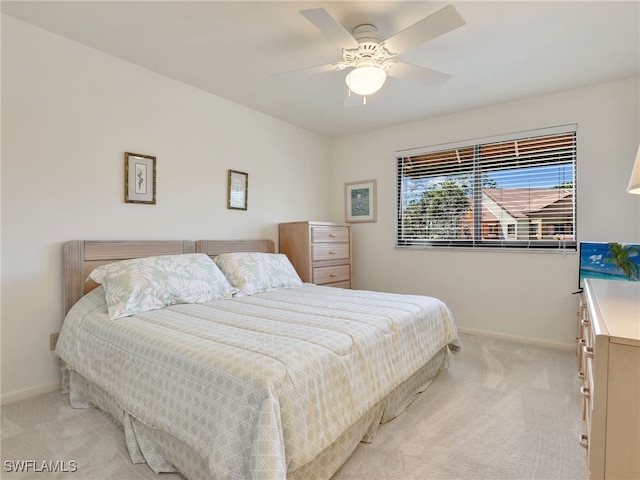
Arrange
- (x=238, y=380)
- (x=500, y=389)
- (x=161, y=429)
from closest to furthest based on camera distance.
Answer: (x=238, y=380)
(x=161, y=429)
(x=500, y=389)

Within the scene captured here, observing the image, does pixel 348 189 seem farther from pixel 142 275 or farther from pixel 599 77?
pixel 142 275

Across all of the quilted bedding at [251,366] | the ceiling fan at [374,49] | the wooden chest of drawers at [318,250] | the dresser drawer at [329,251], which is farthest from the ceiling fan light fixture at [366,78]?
the dresser drawer at [329,251]

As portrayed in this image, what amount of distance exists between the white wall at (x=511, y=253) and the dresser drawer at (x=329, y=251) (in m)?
0.40

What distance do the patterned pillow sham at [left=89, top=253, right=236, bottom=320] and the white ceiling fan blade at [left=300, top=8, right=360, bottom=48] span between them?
1730 mm

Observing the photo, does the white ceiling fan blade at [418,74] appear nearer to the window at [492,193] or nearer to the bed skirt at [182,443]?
the window at [492,193]

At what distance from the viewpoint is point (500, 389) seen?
2.30m

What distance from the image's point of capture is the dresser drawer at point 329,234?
372 centimetres

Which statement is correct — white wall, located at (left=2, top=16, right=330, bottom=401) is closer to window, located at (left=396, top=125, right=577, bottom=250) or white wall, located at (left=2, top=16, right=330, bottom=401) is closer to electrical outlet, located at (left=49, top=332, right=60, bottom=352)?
electrical outlet, located at (left=49, top=332, right=60, bottom=352)

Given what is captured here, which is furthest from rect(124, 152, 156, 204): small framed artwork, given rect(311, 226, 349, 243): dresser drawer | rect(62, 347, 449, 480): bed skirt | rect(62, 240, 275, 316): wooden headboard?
rect(311, 226, 349, 243): dresser drawer

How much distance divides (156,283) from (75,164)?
1040 millimetres

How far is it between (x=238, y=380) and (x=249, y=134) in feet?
9.57

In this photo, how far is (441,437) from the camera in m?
1.76

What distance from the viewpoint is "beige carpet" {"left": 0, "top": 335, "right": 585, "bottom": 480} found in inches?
59.2

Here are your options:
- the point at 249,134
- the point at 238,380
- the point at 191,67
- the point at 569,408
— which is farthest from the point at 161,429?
the point at 249,134
